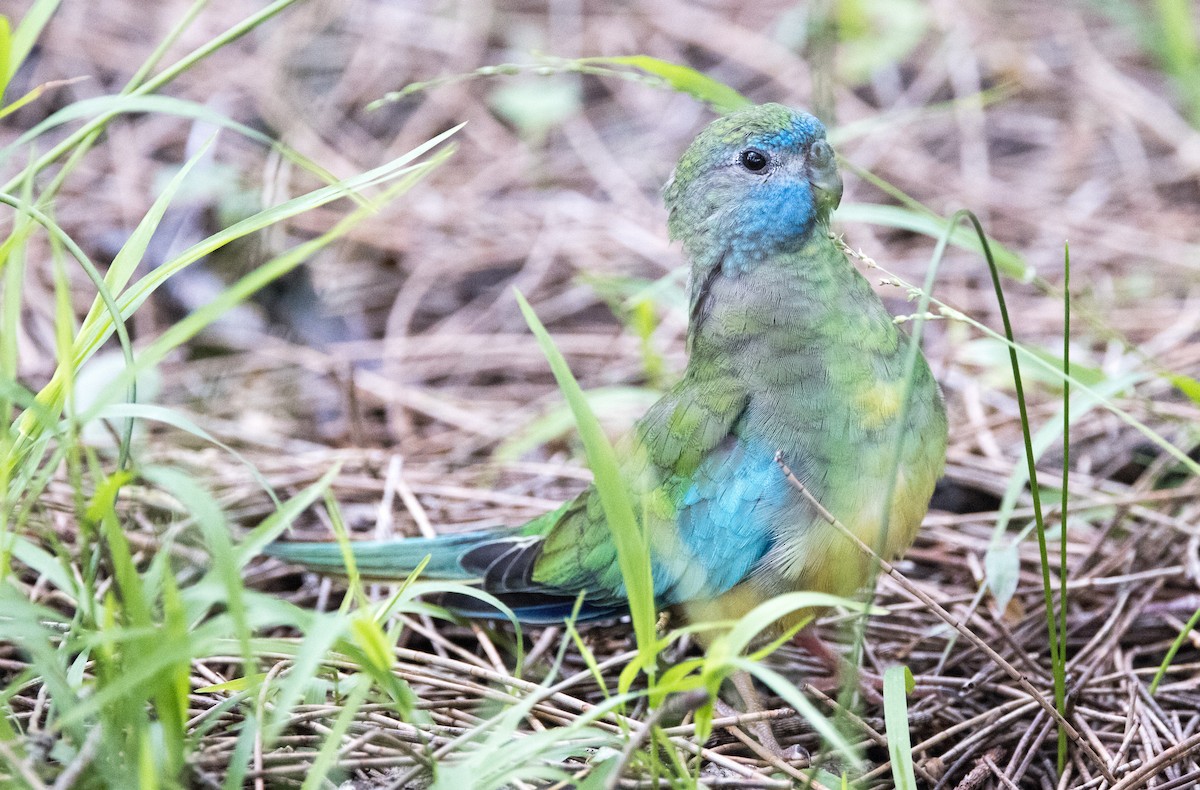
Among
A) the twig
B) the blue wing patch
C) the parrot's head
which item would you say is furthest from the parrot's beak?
the twig

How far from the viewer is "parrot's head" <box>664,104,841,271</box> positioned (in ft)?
8.25

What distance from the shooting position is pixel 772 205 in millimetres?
2516

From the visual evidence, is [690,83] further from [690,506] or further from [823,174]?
[690,506]

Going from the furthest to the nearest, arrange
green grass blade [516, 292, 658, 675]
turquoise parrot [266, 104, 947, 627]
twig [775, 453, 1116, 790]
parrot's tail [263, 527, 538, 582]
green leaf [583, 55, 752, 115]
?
1. parrot's tail [263, 527, 538, 582]
2. green leaf [583, 55, 752, 115]
3. turquoise parrot [266, 104, 947, 627]
4. twig [775, 453, 1116, 790]
5. green grass blade [516, 292, 658, 675]

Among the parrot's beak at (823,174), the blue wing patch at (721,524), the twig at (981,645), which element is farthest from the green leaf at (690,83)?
the twig at (981,645)

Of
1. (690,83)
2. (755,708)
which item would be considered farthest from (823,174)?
(755,708)

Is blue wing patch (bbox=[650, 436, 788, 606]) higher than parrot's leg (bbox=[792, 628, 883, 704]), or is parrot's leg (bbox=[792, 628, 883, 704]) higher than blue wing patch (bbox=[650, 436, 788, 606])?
blue wing patch (bbox=[650, 436, 788, 606])

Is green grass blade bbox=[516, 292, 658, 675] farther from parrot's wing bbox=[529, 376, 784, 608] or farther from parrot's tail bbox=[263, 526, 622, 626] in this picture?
parrot's tail bbox=[263, 526, 622, 626]

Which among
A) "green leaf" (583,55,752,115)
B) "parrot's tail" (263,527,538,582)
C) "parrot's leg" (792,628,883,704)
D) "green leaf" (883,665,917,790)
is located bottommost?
"parrot's leg" (792,628,883,704)

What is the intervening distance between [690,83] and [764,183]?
0.93ft

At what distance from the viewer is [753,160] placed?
8.38 ft

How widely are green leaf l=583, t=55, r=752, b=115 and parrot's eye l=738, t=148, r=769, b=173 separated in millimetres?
125

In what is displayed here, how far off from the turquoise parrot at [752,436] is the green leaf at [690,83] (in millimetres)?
57

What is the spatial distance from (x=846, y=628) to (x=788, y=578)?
507 millimetres
